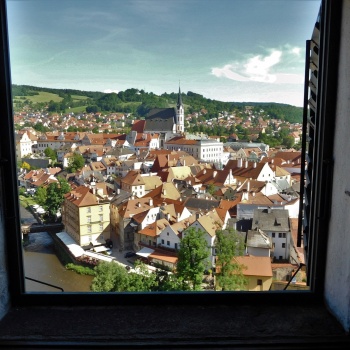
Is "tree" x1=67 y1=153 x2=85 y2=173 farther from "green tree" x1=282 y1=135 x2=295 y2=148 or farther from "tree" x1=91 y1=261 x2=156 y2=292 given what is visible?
"green tree" x1=282 y1=135 x2=295 y2=148

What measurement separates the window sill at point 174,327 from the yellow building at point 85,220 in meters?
0.67

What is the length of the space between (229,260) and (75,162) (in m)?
1.03

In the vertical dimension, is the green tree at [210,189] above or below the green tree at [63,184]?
below

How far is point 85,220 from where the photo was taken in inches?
69.6

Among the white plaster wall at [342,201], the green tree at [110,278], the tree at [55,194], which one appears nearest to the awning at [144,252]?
the green tree at [110,278]

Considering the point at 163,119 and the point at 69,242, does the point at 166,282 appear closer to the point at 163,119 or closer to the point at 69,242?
the point at 69,242

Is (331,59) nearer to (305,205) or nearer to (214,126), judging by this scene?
(305,205)

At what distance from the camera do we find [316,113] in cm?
103

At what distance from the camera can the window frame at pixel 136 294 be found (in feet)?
3.22

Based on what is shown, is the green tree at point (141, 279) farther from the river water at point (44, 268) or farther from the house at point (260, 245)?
the house at point (260, 245)

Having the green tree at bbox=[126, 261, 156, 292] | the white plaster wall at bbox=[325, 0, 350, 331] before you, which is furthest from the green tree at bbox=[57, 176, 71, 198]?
the white plaster wall at bbox=[325, 0, 350, 331]

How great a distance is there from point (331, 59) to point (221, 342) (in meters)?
0.75

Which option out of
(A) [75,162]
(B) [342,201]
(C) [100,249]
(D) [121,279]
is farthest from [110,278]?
(B) [342,201]

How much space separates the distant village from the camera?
5.00ft
